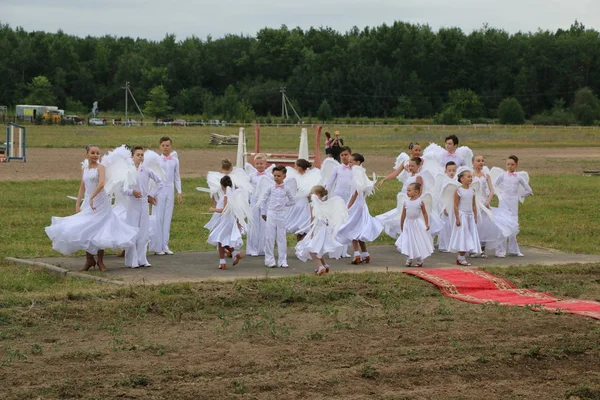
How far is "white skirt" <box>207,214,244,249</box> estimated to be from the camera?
15492 mm

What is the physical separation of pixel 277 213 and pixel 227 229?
0.87 meters

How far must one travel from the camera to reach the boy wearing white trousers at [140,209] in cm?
1527

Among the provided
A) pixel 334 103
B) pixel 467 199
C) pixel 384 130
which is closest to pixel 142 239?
pixel 467 199

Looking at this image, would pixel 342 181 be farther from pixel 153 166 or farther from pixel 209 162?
pixel 209 162

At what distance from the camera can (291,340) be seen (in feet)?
34.8

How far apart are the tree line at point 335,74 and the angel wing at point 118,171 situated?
105 m

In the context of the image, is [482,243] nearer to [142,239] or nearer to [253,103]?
[142,239]

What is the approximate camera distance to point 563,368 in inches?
380

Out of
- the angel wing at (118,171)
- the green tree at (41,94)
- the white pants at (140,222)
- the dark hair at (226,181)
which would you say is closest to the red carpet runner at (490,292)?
the dark hair at (226,181)

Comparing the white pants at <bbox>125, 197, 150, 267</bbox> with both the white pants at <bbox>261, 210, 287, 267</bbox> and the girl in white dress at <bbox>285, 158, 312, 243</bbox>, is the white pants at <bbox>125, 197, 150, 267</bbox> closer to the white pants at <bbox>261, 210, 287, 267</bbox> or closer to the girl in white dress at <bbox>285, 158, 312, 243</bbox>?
the white pants at <bbox>261, 210, 287, 267</bbox>

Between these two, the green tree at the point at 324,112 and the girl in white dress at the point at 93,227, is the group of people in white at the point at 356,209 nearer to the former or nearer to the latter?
the girl in white dress at the point at 93,227

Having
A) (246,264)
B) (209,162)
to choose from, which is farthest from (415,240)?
(209,162)

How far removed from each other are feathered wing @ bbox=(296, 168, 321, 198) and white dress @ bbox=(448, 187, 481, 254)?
2631 millimetres

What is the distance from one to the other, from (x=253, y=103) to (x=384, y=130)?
4654cm
